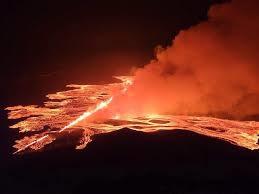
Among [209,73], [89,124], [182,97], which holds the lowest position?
[89,124]

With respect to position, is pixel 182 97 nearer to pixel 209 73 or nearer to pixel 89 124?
pixel 209 73

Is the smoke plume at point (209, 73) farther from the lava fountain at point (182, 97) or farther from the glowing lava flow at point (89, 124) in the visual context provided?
the glowing lava flow at point (89, 124)

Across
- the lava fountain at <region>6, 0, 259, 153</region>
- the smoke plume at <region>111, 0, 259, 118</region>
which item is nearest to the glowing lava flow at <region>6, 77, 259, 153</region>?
the lava fountain at <region>6, 0, 259, 153</region>

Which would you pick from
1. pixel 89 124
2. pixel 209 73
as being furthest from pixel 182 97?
pixel 89 124

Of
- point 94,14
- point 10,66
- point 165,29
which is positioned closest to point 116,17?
point 94,14

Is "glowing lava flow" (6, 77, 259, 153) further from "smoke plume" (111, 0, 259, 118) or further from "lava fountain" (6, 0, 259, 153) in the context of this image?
"smoke plume" (111, 0, 259, 118)

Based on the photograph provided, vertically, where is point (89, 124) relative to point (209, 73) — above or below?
below
